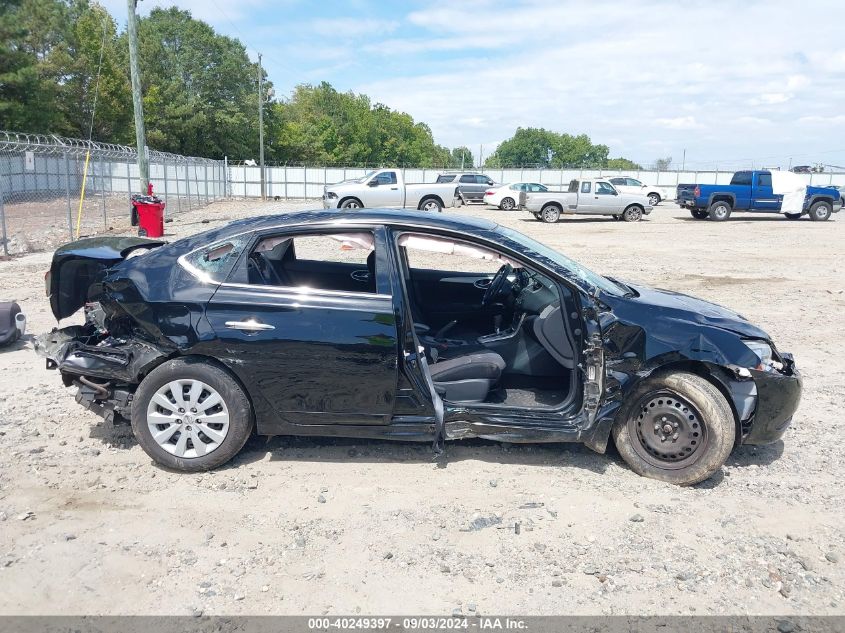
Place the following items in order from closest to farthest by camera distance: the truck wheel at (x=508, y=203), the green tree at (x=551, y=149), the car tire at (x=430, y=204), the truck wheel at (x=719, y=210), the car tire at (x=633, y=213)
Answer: the car tire at (x=430, y=204) → the truck wheel at (x=719, y=210) → the car tire at (x=633, y=213) → the truck wheel at (x=508, y=203) → the green tree at (x=551, y=149)

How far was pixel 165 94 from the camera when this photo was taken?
5688cm

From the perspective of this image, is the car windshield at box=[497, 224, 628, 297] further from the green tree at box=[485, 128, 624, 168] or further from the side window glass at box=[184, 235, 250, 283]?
the green tree at box=[485, 128, 624, 168]

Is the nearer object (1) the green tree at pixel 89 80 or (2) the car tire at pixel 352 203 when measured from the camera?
(2) the car tire at pixel 352 203

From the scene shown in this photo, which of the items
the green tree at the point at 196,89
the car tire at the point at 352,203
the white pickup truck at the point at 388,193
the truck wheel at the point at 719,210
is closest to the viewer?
the white pickup truck at the point at 388,193

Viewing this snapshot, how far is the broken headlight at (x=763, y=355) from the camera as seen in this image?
4160 millimetres

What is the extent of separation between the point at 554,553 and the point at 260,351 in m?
2.03

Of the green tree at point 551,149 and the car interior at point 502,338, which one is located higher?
the green tree at point 551,149

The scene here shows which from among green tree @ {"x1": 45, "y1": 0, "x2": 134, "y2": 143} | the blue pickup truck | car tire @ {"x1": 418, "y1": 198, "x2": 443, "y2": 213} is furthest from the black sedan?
green tree @ {"x1": 45, "y1": 0, "x2": 134, "y2": 143}

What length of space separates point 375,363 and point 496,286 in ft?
6.10

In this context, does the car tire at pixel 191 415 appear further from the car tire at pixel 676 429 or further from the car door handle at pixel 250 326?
the car tire at pixel 676 429

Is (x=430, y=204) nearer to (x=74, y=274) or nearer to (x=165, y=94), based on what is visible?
(x=74, y=274)

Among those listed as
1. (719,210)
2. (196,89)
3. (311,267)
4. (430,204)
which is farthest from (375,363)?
(196,89)

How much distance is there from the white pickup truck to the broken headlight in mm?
21194

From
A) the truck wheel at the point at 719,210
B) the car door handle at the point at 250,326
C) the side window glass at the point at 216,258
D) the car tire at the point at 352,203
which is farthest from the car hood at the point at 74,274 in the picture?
the truck wheel at the point at 719,210
